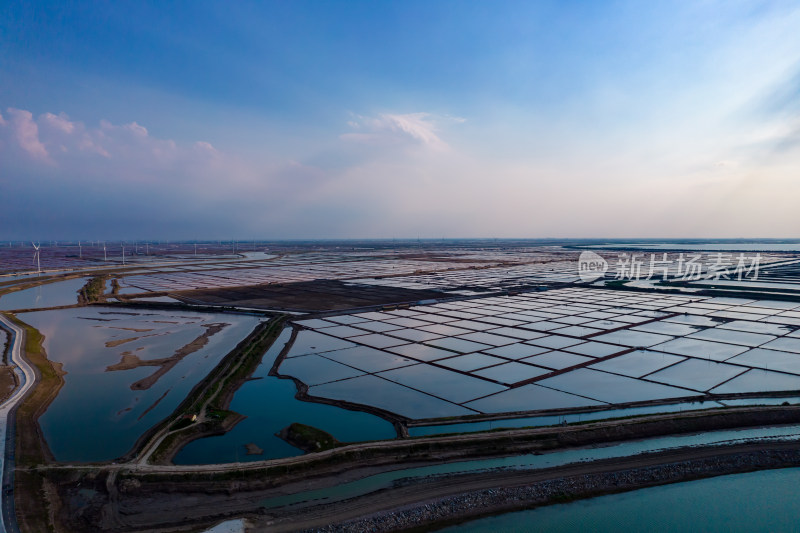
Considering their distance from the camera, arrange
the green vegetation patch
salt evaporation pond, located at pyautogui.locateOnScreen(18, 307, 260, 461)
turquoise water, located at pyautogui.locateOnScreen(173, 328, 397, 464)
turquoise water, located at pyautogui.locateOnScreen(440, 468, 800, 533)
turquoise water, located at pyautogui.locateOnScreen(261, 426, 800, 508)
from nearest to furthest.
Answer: turquoise water, located at pyautogui.locateOnScreen(440, 468, 800, 533) < turquoise water, located at pyautogui.locateOnScreen(261, 426, 800, 508) < turquoise water, located at pyautogui.locateOnScreen(173, 328, 397, 464) < the green vegetation patch < salt evaporation pond, located at pyautogui.locateOnScreen(18, 307, 260, 461)

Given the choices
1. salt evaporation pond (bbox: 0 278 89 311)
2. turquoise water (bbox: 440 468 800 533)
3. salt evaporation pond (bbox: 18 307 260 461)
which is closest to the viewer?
turquoise water (bbox: 440 468 800 533)

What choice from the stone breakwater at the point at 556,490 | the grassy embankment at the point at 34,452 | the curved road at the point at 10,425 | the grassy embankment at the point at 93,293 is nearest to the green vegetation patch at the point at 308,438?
the stone breakwater at the point at 556,490

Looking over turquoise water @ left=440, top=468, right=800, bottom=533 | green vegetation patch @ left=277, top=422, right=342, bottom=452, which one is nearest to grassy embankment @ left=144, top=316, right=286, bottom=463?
green vegetation patch @ left=277, top=422, right=342, bottom=452

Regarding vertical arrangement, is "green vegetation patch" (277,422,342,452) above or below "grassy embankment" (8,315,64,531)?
above

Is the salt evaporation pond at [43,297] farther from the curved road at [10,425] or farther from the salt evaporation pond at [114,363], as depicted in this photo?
the curved road at [10,425]

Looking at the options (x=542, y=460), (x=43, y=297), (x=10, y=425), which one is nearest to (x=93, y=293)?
(x=43, y=297)

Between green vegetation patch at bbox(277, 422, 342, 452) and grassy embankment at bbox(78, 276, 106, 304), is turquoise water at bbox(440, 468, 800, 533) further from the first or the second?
grassy embankment at bbox(78, 276, 106, 304)

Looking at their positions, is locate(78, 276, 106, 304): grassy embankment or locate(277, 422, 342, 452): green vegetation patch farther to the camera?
locate(78, 276, 106, 304): grassy embankment

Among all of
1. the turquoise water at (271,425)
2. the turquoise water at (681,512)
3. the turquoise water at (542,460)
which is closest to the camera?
the turquoise water at (681,512)
